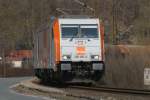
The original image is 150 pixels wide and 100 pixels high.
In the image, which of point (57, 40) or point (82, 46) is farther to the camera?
point (82, 46)

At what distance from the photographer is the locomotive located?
110 ft

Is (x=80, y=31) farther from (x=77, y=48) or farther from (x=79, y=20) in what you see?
(x=77, y=48)

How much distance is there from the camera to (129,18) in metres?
88.5

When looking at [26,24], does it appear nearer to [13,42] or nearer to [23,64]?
[13,42]

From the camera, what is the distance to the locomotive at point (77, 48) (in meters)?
33.4

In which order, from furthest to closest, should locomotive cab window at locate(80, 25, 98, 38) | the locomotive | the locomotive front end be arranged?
locomotive cab window at locate(80, 25, 98, 38), the locomotive front end, the locomotive

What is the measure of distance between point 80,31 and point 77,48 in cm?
103

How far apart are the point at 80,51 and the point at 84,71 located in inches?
48.1

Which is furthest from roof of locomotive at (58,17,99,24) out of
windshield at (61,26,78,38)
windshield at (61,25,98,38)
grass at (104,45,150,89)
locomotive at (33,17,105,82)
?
grass at (104,45,150,89)

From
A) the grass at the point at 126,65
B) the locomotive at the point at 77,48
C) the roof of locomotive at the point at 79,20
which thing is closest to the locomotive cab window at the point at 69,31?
the locomotive at the point at 77,48

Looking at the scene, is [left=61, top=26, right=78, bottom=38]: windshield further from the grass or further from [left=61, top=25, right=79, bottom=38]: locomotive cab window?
the grass

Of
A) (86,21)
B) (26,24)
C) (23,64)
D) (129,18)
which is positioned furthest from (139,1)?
(86,21)

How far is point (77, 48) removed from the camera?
33.8 m

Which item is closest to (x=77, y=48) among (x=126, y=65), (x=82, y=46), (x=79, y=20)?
(x=82, y=46)
